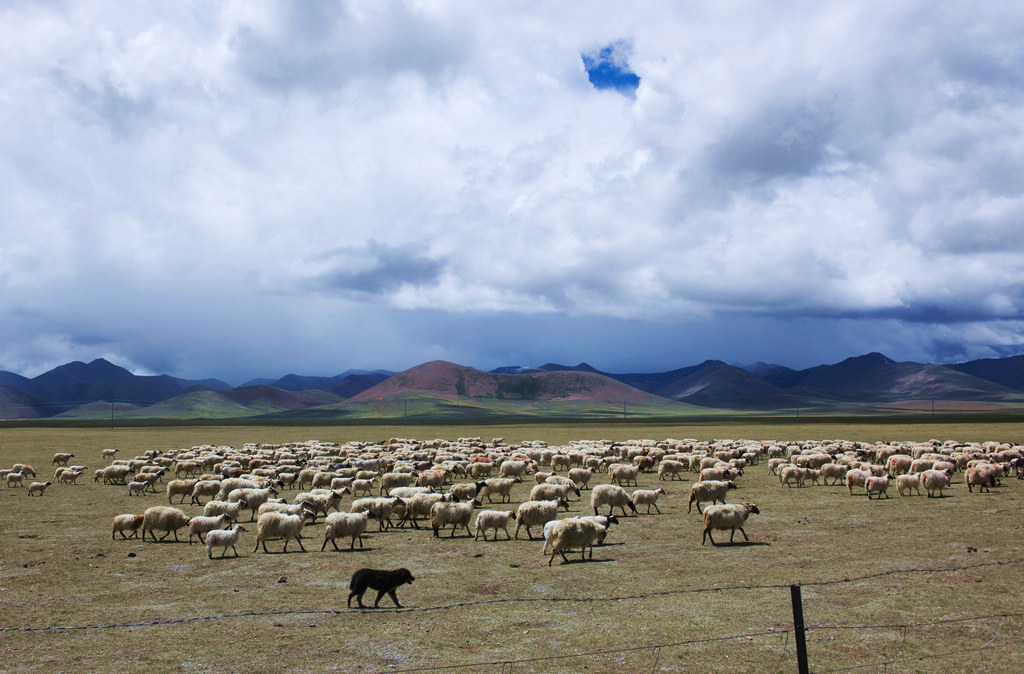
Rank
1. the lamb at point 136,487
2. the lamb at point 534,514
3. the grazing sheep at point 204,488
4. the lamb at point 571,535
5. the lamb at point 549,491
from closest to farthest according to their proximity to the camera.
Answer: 1. the lamb at point 571,535
2. the lamb at point 534,514
3. the lamb at point 549,491
4. the grazing sheep at point 204,488
5. the lamb at point 136,487

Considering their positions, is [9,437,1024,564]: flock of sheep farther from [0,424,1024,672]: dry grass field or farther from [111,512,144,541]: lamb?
[0,424,1024,672]: dry grass field

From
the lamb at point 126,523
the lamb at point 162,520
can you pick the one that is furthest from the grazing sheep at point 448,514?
the lamb at point 126,523

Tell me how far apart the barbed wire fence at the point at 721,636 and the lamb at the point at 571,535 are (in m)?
3.41

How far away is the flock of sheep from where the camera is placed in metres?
20.2

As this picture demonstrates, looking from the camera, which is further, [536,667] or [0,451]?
[0,451]

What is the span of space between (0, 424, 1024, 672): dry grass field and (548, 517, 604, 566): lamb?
0.42 m

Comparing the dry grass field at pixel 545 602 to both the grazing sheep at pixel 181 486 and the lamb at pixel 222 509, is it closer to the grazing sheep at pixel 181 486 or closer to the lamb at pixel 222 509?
the lamb at pixel 222 509

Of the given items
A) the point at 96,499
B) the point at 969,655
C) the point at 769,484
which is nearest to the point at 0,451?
the point at 96,499

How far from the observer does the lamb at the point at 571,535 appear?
17.9 metres

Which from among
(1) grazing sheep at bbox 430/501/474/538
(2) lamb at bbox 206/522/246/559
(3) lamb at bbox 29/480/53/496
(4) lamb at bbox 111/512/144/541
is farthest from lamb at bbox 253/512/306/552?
(3) lamb at bbox 29/480/53/496

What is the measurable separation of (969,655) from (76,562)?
20550 millimetres

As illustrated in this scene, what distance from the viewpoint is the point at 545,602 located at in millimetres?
14172

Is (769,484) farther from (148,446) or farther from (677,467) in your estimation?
(148,446)

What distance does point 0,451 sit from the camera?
61.7 metres
